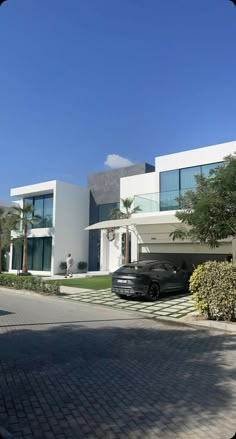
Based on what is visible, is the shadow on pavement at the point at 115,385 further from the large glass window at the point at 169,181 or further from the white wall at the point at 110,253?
the white wall at the point at 110,253

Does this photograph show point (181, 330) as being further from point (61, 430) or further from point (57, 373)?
point (61, 430)

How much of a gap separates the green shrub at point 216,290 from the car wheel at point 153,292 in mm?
3731

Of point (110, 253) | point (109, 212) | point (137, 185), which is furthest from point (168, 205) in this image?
point (109, 212)

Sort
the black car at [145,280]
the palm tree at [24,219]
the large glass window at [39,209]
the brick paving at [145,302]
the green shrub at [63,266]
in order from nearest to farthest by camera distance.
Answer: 1. the brick paving at [145,302]
2. the black car at [145,280]
3. the palm tree at [24,219]
4. the green shrub at [63,266]
5. the large glass window at [39,209]

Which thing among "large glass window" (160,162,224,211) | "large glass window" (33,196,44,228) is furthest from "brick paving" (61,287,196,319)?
"large glass window" (33,196,44,228)

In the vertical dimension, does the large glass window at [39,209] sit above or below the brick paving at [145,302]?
above

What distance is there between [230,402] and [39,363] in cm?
312

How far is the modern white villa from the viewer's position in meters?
21.9

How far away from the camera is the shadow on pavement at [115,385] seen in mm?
3848

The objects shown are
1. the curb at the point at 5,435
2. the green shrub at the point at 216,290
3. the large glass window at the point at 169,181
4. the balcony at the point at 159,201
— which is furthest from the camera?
the large glass window at the point at 169,181

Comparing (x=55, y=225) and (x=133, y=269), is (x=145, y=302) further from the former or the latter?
(x=55, y=225)

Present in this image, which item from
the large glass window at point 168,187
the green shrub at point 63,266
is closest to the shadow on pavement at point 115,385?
the large glass window at point 168,187

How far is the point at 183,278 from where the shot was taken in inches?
658

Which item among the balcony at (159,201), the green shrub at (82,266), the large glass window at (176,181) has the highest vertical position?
the large glass window at (176,181)
